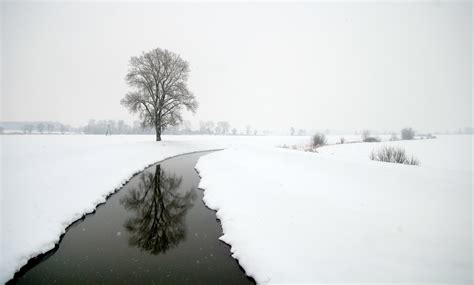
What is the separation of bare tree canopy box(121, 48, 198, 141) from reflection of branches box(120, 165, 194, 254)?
19.6 metres

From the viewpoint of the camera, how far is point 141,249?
6844 millimetres

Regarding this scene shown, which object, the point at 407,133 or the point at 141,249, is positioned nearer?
the point at 141,249

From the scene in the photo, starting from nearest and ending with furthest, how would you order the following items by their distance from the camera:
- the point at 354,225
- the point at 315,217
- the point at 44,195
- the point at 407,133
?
the point at 354,225 < the point at 315,217 < the point at 44,195 < the point at 407,133

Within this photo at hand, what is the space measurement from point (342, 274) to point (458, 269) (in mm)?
2589

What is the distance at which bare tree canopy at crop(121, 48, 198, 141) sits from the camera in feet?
102

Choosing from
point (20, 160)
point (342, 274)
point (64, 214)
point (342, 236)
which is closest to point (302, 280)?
point (342, 274)

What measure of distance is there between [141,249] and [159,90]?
30.6 meters

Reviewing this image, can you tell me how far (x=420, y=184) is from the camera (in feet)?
28.9

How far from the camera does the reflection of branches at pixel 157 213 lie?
7426mm

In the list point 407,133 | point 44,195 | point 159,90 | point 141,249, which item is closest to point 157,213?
point 141,249

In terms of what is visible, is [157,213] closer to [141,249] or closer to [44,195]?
[141,249]

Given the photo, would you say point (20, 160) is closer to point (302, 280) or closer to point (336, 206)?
point (302, 280)

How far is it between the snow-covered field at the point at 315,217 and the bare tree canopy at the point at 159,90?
19323 mm

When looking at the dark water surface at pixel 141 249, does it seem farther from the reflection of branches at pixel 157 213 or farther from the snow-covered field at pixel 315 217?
the snow-covered field at pixel 315 217
